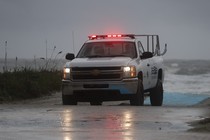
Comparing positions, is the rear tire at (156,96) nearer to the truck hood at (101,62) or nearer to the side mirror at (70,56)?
the truck hood at (101,62)

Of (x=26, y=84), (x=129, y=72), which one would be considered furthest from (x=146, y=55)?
(x=26, y=84)

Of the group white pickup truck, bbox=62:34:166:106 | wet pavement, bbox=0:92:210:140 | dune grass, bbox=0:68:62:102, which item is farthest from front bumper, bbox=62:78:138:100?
dune grass, bbox=0:68:62:102

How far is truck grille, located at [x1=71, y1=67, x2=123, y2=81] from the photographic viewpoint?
16.0 m

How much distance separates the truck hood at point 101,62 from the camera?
52.6 ft

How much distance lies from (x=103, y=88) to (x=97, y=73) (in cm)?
41

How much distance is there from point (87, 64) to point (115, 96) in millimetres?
1080

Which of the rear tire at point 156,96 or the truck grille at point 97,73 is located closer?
the truck grille at point 97,73

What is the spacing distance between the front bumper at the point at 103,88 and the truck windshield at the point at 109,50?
3.94ft

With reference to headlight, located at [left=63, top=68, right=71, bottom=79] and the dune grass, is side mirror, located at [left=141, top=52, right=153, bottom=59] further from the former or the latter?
the dune grass

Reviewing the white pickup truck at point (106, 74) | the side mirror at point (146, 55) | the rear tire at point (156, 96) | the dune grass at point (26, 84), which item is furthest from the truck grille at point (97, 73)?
the dune grass at point (26, 84)

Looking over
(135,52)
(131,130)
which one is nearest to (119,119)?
(131,130)

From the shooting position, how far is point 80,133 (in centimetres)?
978

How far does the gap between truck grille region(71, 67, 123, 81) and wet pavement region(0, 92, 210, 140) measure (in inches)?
70.3

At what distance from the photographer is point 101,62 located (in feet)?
52.8
